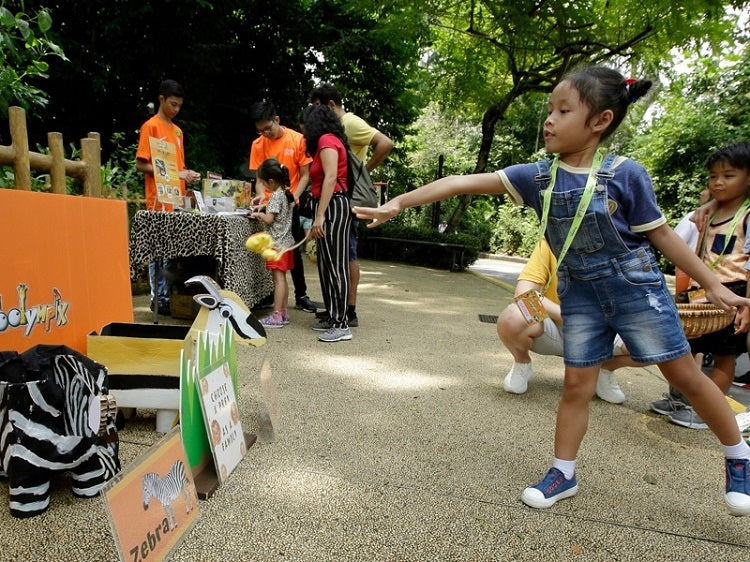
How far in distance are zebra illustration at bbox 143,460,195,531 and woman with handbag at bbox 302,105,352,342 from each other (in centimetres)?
230

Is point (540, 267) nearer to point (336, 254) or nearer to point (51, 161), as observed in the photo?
point (336, 254)

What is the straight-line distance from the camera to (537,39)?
29.1 ft

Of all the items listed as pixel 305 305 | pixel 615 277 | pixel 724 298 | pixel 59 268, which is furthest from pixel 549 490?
pixel 305 305

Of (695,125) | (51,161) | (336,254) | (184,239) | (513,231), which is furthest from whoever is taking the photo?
(513,231)

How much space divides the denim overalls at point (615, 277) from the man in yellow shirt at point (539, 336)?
1017mm

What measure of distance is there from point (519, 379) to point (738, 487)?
4.36 ft

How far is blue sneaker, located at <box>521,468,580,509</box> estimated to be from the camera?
1.88 m

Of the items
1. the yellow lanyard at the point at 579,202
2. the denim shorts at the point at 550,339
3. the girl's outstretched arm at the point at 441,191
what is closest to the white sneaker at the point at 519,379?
the denim shorts at the point at 550,339

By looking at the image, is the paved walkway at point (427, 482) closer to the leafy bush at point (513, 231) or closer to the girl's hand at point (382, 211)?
the girl's hand at point (382, 211)

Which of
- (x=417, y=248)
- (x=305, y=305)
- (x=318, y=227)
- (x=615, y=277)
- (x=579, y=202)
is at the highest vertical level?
(x=579, y=202)

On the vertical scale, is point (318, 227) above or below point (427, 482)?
above

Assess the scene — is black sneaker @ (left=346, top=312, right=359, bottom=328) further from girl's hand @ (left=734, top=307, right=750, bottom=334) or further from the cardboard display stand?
girl's hand @ (left=734, top=307, right=750, bottom=334)

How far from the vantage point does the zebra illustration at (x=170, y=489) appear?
140cm

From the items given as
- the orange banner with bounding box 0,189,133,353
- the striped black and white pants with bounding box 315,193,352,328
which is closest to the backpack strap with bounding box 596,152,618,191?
the orange banner with bounding box 0,189,133,353
